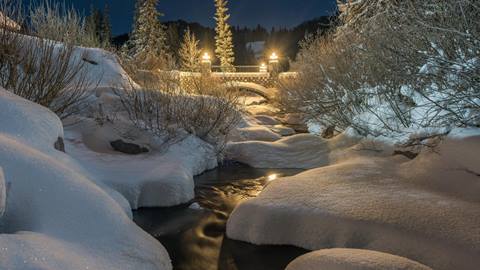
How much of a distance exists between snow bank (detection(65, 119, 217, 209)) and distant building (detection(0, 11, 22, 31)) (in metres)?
2.60

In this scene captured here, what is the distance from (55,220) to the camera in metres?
4.95

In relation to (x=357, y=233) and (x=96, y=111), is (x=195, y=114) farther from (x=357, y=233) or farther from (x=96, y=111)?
(x=357, y=233)

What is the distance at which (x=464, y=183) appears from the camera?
7.21 m

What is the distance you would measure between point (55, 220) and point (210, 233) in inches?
125

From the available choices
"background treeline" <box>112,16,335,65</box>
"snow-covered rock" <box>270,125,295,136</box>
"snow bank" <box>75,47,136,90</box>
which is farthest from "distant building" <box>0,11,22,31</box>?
"background treeline" <box>112,16,335,65</box>

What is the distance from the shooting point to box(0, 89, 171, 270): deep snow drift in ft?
13.6

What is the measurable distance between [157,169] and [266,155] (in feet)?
16.3

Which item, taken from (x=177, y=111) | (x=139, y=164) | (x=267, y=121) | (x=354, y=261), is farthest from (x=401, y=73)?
(x=267, y=121)

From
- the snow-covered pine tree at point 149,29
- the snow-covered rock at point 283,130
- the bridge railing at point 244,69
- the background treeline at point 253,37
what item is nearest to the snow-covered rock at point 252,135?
the snow-covered rock at point 283,130

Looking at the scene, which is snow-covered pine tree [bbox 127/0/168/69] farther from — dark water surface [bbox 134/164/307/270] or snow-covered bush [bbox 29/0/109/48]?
dark water surface [bbox 134/164/307/270]

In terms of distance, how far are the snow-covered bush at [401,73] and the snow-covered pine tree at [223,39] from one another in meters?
23.1

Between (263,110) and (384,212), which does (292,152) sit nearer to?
(384,212)

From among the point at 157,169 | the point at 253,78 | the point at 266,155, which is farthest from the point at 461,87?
the point at 253,78

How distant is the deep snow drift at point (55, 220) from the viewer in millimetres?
4156
